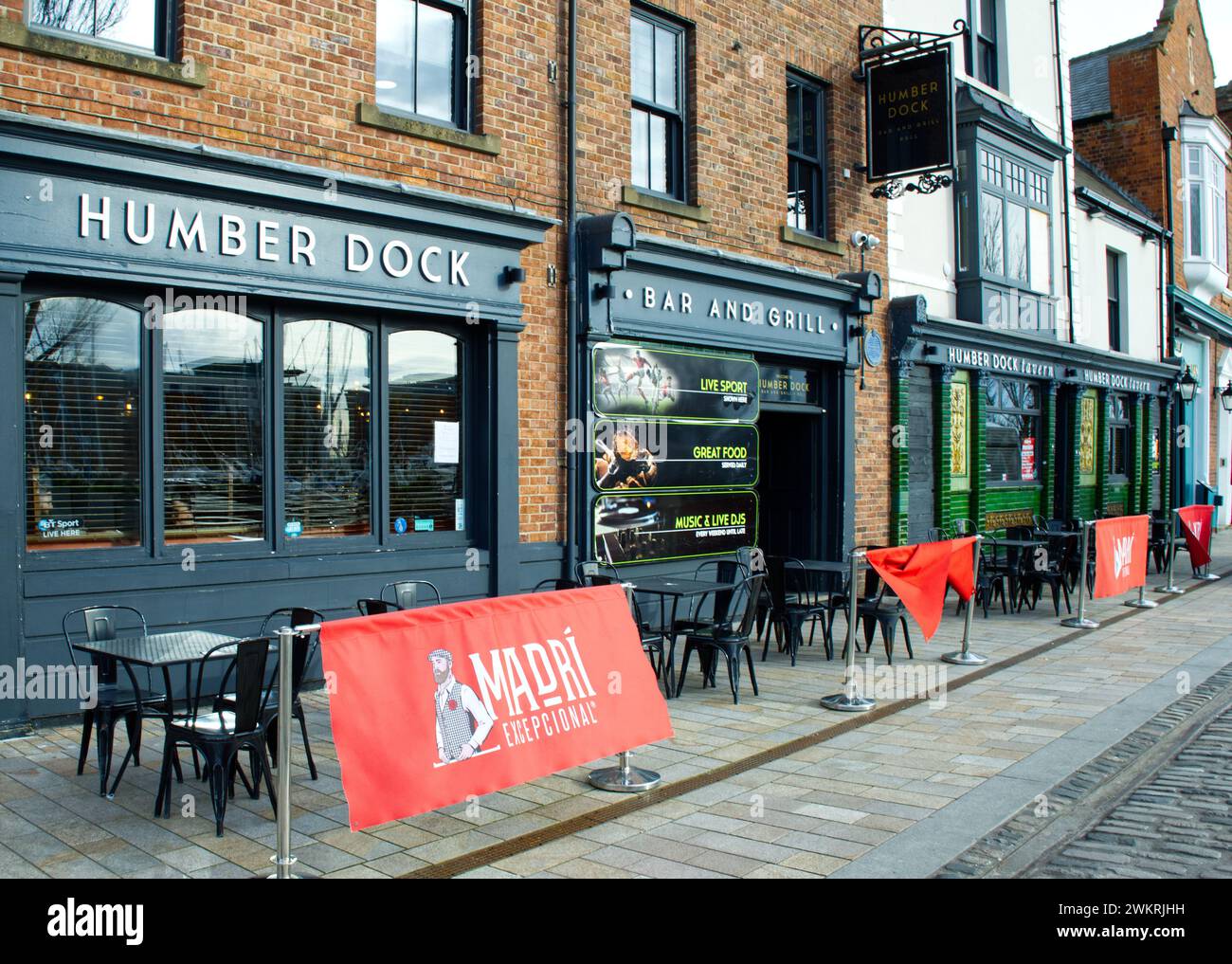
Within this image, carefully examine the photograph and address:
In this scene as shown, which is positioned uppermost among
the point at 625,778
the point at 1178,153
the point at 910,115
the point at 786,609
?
the point at 1178,153

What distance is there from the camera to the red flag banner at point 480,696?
433 centimetres

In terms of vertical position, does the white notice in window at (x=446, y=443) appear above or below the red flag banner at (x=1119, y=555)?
above

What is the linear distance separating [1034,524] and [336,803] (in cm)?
1455

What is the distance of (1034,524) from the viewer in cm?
1745

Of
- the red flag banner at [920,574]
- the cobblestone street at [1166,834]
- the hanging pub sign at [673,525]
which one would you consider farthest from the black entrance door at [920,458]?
the cobblestone street at [1166,834]

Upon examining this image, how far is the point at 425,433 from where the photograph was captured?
366 inches

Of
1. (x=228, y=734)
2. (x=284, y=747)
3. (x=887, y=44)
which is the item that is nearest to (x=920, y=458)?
(x=887, y=44)

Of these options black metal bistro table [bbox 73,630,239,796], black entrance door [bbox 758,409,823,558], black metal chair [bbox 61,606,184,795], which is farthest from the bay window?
black metal chair [bbox 61,606,184,795]

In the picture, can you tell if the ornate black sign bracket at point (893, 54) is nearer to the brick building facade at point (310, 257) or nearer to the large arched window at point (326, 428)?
the brick building facade at point (310, 257)

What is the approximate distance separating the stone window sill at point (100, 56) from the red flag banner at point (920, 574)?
6.22 meters

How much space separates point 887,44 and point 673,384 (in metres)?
6.29

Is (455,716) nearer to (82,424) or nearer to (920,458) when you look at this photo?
(82,424)

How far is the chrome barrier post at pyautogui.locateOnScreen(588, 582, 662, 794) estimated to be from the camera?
5.81 m

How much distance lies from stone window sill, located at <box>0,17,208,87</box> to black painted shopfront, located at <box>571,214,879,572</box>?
3818 millimetres
